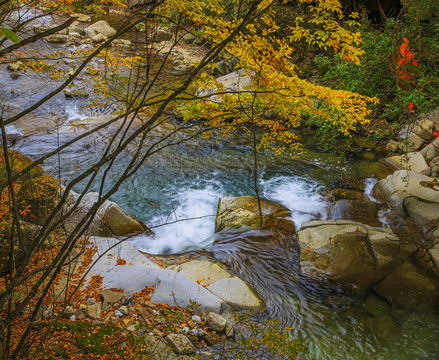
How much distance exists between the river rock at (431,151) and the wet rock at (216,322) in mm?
8998

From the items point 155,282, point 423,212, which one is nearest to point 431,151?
point 423,212

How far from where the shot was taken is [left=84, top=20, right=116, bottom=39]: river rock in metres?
20.7

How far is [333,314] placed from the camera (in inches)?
201

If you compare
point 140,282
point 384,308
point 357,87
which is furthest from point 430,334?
point 357,87

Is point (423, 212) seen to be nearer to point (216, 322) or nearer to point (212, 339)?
point (216, 322)

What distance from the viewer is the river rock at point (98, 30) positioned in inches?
Answer: 814

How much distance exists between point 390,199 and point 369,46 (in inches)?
199

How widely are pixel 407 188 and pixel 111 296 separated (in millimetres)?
7485

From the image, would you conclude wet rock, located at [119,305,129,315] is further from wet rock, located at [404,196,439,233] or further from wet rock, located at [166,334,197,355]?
wet rock, located at [404,196,439,233]

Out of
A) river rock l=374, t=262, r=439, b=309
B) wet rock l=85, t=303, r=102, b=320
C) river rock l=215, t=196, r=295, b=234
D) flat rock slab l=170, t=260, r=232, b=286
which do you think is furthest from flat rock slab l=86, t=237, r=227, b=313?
river rock l=374, t=262, r=439, b=309

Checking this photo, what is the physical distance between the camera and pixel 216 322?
4.29m

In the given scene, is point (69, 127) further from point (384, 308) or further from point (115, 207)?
point (384, 308)

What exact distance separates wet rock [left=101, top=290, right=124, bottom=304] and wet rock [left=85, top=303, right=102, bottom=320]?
0.81 feet

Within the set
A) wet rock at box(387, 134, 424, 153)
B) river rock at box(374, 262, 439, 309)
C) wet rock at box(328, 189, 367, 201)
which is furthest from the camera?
wet rock at box(387, 134, 424, 153)
